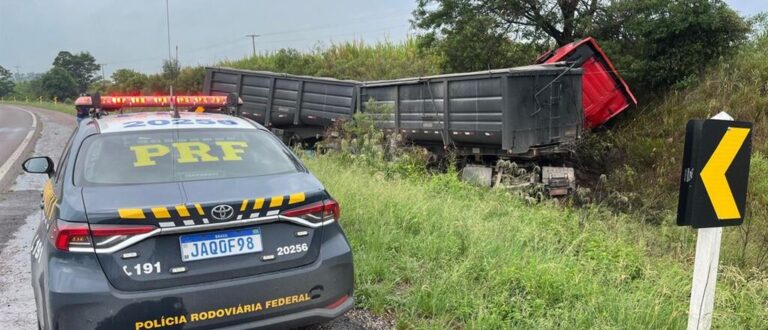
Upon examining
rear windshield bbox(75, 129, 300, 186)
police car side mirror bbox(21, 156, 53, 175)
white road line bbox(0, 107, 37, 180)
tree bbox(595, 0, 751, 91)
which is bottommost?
white road line bbox(0, 107, 37, 180)

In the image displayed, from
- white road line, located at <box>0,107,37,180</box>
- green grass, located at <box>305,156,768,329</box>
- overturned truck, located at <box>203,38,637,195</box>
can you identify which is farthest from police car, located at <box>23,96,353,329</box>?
white road line, located at <box>0,107,37,180</box>

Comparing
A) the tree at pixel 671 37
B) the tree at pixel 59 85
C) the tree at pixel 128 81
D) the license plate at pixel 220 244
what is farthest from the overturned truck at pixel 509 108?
the tree at pixel 59 85

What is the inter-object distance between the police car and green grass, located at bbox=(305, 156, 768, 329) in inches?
29.5

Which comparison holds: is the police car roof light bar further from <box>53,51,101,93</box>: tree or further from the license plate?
<box>53,51,101,93</box>: tree

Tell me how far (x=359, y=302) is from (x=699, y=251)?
77.5 inches

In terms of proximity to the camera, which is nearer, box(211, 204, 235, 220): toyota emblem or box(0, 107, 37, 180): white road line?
box(211, 204, 235, 220): toyota emblem

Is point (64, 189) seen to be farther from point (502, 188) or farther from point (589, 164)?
point (589, 164)

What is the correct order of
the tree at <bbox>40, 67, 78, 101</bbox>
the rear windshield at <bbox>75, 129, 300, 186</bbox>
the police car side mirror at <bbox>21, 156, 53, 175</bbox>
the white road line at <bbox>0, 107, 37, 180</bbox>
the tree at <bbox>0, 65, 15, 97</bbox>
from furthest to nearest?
the tree at <bbox>0, 65, 15, 97</bbox> < the tree at <bbox>40, 67, 78, 101</bbox> < the white road line at <bbox>0, 107, 37, 180</bbox> < the police car side mirror at <bbox>21, 156, 53, 175</bbox> < the rear windshield at <bbox>75, 129, 300, 186</bbox>

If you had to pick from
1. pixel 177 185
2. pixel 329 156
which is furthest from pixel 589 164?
pixel 177 185

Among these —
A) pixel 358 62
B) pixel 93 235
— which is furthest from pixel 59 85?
pixel 93 235

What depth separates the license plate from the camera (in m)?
2.50

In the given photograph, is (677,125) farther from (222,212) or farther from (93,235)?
(93,235)

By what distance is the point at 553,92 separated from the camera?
929 cm

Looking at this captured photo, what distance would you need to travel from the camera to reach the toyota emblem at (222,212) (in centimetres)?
253
